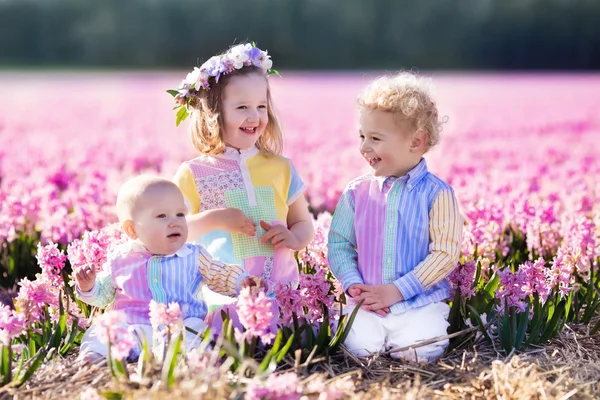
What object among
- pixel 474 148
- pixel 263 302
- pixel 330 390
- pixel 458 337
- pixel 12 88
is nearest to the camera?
pixel 330 390

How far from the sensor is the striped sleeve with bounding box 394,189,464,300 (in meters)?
4.04

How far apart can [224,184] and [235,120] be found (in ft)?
1.13

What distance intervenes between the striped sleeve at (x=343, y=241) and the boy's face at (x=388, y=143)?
0.26 m

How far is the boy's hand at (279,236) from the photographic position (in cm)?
439

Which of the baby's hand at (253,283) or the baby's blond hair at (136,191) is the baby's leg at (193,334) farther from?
the baby's blond hair at (136,191)

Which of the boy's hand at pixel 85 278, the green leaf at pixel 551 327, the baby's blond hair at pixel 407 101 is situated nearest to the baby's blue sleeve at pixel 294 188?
the baby's blond hair at pixel 407 101

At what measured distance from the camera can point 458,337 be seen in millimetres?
4113

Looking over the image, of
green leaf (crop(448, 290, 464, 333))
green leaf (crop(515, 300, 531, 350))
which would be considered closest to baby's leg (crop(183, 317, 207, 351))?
green leaf (crop(448, 290, 464, 333))

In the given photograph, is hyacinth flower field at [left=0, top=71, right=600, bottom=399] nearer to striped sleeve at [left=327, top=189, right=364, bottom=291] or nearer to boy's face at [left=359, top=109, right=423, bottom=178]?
striped sleeve at [left=327, top=189, right=364, bottom=291]

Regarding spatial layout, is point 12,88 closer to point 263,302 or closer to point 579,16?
point 263,302

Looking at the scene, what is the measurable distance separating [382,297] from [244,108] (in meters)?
1.23

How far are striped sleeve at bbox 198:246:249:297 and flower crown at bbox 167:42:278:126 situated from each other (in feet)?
3.05

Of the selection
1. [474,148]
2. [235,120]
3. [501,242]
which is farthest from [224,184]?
[474,148]

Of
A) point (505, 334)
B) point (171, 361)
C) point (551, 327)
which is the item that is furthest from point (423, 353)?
point (171, 361)
